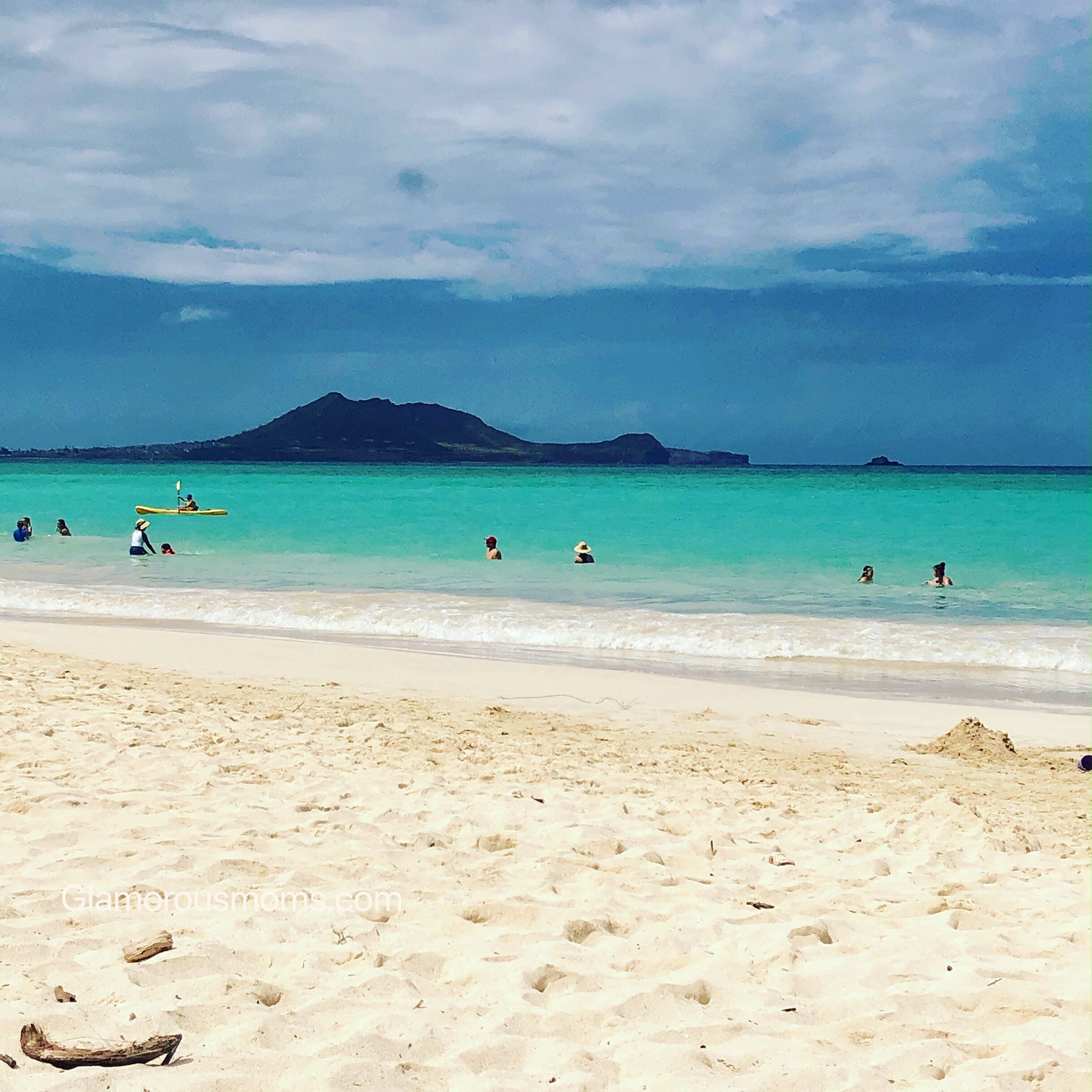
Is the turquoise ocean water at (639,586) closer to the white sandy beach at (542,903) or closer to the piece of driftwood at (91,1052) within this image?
the white sandy beach at (542,903)

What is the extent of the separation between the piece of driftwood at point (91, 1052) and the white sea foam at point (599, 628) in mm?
10461

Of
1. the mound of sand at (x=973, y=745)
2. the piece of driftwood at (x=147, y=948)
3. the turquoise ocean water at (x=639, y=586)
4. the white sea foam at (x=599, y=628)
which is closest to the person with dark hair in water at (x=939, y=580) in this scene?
the turquoise ocean water at (x=639, y=586)

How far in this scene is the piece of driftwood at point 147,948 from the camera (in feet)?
12.5

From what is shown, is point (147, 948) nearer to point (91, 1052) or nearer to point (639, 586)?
point (91, 1052)

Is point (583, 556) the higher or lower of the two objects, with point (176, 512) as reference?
lower

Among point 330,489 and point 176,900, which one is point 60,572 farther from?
point 330,489

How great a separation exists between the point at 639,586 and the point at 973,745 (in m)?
12.9

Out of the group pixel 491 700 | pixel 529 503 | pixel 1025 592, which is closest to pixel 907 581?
pixel 1025 592

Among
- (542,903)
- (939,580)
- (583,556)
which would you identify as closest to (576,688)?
(542,903)

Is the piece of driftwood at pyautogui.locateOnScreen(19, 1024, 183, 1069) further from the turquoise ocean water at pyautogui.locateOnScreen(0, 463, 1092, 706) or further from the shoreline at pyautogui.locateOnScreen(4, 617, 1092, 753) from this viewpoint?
the turquoise ocean water at pyautogui.locateOnScreen(0, 463, 1092, 706)

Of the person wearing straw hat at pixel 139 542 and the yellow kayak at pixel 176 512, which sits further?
the yellow kayak at pixel 176 512

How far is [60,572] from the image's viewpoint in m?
23.2

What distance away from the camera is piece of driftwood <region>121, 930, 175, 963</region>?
3.82 m

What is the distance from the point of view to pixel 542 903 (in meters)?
4.66
